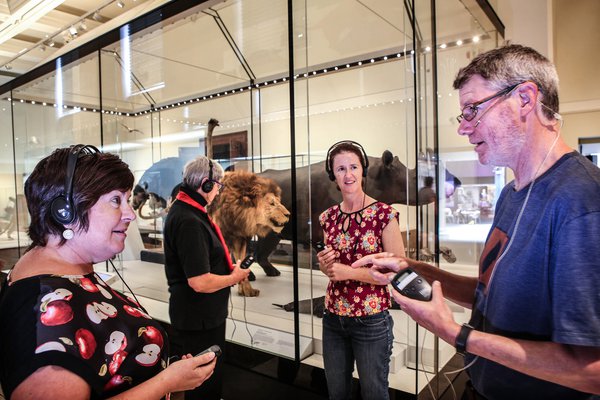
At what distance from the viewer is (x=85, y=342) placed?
0.91 meters

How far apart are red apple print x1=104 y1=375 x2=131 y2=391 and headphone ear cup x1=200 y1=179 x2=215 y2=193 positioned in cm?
132

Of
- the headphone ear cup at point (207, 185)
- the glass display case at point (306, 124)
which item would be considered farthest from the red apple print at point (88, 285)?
the glass display case at point (306, 124)

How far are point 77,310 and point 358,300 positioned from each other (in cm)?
120

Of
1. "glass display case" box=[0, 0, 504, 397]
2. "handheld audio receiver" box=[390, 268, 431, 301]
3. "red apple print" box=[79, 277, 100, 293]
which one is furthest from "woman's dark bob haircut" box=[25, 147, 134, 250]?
"glass display case" box=[0, 0, 504, 397]

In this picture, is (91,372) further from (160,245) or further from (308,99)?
(160,245)

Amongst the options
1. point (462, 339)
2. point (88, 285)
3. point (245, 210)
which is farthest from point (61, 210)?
point (245, 210)

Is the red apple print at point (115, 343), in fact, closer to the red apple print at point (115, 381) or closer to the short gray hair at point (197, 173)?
the red apple print at point (115, 381)

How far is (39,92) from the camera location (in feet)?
19.3

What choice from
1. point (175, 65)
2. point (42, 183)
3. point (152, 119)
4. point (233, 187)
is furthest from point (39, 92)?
point (42, 183)

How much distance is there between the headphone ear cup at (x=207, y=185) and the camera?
2.19m

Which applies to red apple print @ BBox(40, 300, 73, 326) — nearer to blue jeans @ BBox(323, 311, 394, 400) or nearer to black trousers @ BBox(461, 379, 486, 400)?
black trousers @ BBox(461, 379, 486, 400)

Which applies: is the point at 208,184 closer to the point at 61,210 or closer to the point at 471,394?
the point at 61,210

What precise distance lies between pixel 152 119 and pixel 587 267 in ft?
13.4

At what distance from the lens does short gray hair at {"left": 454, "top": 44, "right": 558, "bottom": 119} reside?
38.6 inches
